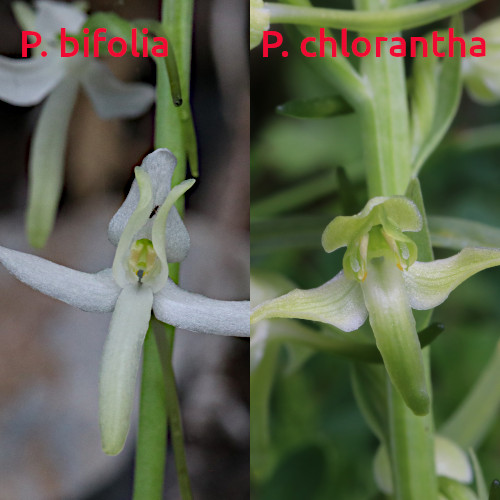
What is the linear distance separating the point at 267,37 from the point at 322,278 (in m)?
0.27

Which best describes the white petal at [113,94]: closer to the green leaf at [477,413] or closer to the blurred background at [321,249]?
the blurred background at [321,249]

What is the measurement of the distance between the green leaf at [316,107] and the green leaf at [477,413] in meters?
0.27

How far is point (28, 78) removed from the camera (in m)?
0.50

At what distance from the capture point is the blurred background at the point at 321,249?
2.06 ft

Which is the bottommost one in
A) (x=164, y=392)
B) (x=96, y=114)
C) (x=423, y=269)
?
(x=164, y=392)

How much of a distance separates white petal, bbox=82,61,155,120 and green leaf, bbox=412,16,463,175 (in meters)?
0.21

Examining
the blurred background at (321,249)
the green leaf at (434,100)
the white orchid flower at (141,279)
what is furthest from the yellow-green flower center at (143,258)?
the green leaf at (434,100)

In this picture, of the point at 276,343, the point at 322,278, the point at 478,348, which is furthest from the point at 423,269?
the point at 478,348

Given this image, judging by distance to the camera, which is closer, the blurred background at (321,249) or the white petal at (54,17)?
the white petal at (54,17)

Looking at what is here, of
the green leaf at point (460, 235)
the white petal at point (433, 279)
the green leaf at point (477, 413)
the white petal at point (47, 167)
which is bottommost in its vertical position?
the green leaf at point (477, 413)

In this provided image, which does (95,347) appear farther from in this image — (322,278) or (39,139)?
(322,278)

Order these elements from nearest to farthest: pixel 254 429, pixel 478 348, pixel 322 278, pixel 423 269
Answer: pixel 423 269 < pixel 254 429 < pixel 322 278 < pixel 478 348

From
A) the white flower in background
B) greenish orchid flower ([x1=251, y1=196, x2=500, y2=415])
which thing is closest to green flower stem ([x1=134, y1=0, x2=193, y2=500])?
greenish orchid flower ([x1=251, y1=196, x2=500, y2=415])

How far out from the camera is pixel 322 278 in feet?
2.30
